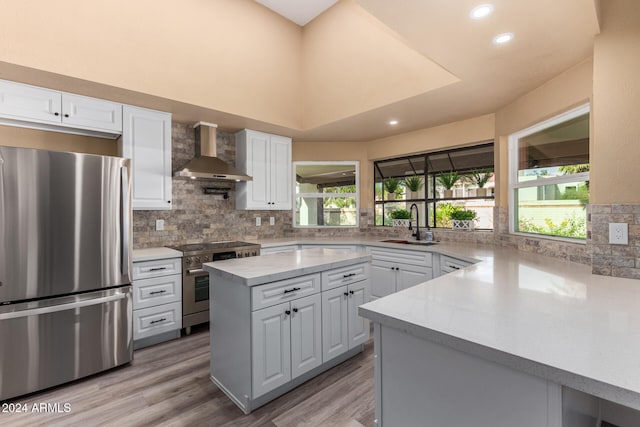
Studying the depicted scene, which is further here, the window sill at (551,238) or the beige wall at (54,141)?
the beige wall at (54,141)

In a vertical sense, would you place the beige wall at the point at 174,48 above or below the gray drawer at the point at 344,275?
above

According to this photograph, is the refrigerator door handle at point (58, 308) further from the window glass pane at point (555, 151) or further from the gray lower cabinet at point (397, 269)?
the window glass pane at point (555, 151)

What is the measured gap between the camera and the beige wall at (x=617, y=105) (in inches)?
64.8

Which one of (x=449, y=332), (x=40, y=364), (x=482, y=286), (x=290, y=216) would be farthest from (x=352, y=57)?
(x=40, y=364)

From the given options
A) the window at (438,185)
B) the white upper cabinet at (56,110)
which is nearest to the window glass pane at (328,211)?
the window at (438,185)

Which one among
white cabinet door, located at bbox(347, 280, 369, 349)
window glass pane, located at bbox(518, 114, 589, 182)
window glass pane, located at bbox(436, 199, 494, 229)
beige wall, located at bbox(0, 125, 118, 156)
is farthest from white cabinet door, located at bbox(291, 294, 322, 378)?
beige wall, located at bbox(0, 125, 118, 156)

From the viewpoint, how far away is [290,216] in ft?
15.7

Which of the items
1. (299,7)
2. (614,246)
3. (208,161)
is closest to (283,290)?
(614,246)

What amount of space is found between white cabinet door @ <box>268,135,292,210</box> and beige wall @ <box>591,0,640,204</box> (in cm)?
336

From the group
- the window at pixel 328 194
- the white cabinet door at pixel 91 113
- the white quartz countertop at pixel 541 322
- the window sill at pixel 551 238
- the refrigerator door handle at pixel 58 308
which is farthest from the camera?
the window at pixel 328 194

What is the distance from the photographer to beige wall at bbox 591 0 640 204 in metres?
1.65

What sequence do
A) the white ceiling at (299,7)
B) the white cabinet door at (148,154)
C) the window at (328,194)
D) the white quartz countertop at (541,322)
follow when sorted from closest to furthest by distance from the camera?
the white quartz countertop at (541,322)
the white cabinet door at (148,154)
the white ceiling at (299,7)
the window at (328,194)

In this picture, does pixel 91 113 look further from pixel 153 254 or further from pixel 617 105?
pixel 617 105

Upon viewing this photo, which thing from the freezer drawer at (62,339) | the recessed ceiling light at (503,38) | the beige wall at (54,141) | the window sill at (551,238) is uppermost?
the recessed ceiling light at (503,38)
